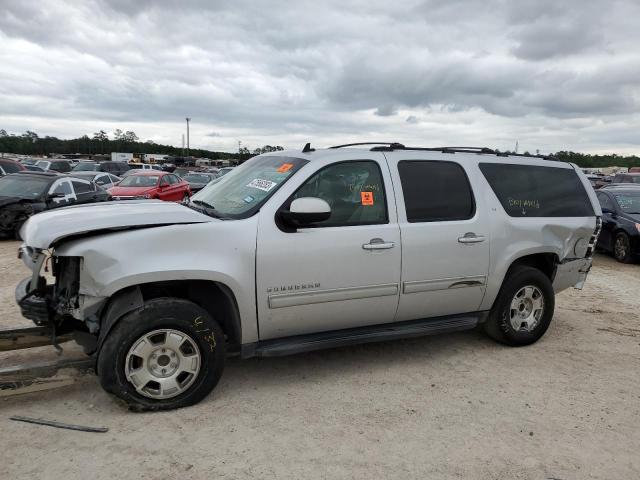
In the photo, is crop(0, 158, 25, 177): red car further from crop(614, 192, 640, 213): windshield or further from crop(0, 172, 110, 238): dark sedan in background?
crop(614, 192, 640, 213): windshield

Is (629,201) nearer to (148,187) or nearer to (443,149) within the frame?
(443,149)

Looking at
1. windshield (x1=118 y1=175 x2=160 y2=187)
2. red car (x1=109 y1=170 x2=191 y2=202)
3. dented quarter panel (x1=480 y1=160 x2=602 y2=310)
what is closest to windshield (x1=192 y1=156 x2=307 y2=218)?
dented quarter panel (x1=480 y1=160 x2=602 y2=310)

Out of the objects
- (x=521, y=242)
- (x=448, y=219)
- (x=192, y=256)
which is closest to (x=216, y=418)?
(x=192, y=256)

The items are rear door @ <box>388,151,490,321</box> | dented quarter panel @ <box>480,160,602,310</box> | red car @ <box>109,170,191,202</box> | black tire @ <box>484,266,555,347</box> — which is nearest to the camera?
rear door @ <box>388,151,490,321</box>

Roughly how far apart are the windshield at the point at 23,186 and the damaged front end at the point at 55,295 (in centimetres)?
818

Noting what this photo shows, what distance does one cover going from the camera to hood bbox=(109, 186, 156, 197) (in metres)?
15.6

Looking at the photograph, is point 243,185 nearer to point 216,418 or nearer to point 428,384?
point 216,418

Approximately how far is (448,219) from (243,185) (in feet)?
6.00

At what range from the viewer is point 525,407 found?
12.3ft

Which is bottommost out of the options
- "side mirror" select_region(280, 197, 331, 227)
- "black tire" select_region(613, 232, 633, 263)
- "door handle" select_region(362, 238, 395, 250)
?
"black tire" select_region(613, 232, 633, 263)

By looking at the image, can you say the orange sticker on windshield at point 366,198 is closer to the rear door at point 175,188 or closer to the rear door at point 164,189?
the rear door at point 164,189

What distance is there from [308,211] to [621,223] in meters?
9.28

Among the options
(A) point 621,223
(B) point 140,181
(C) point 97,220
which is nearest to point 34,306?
(C) point 97,220

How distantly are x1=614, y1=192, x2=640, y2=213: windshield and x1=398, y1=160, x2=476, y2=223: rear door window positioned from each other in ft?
25.9
